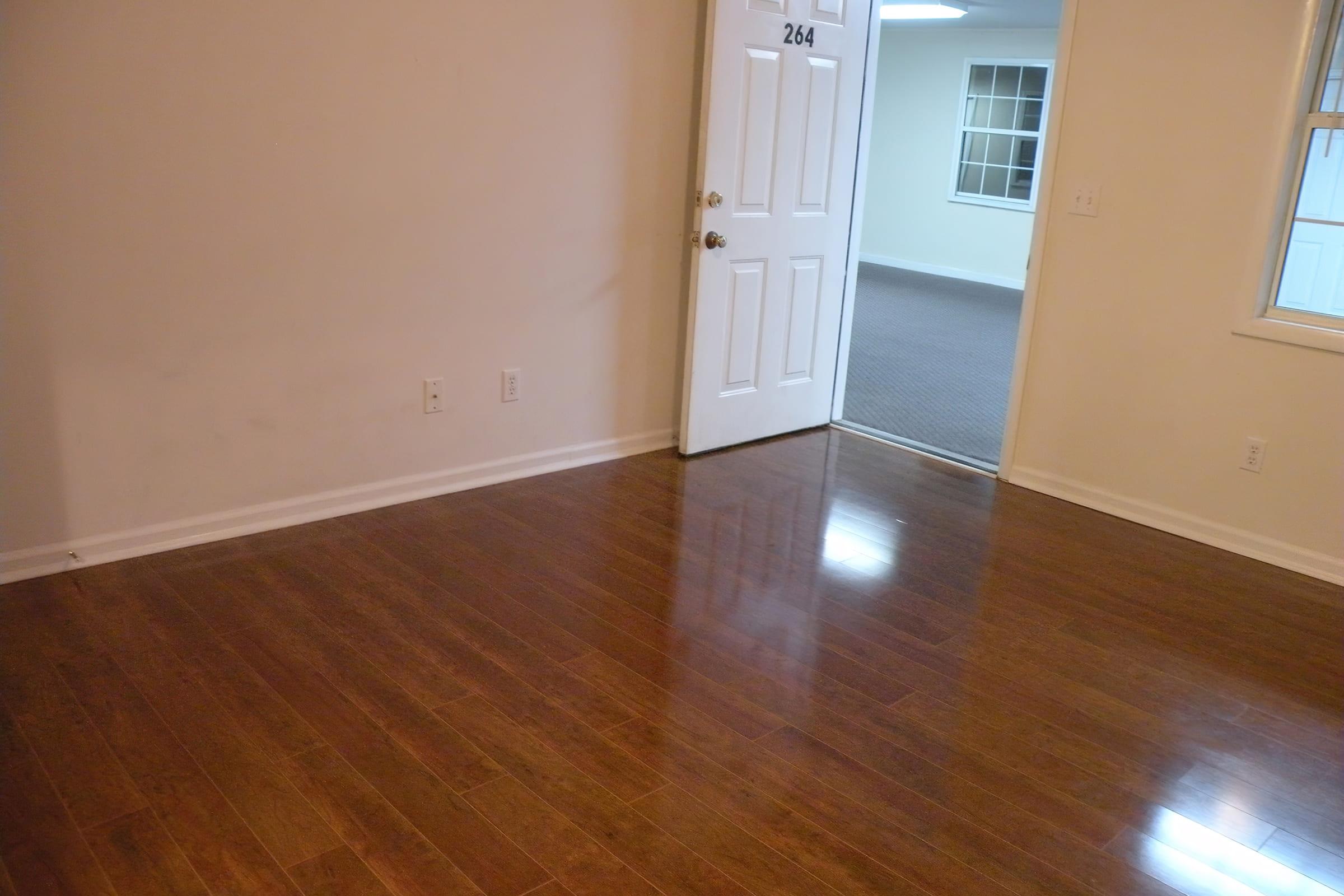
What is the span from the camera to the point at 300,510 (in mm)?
3504

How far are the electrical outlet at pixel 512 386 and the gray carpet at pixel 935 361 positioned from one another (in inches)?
69.7

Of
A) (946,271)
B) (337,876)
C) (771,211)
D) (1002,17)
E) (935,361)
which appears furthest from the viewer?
(946,271)

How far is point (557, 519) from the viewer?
370 centimetres

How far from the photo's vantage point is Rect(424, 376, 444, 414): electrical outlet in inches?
147

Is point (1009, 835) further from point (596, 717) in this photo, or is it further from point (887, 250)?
point (887, 250)

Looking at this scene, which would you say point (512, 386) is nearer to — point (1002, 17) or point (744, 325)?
point (744, 325)

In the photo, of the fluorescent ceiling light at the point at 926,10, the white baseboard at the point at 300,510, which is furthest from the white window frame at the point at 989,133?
the white baseboard at the point at 300,510

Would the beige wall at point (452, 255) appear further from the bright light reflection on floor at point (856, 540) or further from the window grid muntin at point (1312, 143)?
the bright light reflection on floor at point (856, 540)

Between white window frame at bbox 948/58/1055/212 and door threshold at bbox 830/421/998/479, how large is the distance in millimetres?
5451

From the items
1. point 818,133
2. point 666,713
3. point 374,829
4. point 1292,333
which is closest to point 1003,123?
point 818,133

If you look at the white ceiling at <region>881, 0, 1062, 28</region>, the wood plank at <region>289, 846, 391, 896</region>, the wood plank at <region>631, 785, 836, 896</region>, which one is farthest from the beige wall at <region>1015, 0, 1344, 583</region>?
the white ceiling at <region>881, 0, 1062, 28</region>

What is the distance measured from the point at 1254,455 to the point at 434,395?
2.83m

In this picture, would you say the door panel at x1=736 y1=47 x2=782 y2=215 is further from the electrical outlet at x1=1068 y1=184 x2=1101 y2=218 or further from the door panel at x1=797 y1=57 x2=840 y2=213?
the electrical outlet at x1=1068 y1=184 x2=1101 y2=218

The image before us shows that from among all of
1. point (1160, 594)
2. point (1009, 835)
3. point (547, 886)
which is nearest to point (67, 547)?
point (547, 886)
